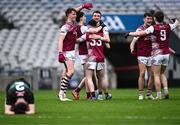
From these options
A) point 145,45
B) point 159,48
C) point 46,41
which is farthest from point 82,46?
point 46,41

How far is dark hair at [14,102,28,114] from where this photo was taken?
1191 cm

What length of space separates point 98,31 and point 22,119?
229 inches

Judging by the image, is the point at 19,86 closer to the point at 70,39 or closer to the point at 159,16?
the point at 70,39

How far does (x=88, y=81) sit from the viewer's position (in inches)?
656

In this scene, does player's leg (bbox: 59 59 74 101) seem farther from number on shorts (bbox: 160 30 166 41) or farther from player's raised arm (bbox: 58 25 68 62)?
number on shorts (bbox: 160 30 166 41)

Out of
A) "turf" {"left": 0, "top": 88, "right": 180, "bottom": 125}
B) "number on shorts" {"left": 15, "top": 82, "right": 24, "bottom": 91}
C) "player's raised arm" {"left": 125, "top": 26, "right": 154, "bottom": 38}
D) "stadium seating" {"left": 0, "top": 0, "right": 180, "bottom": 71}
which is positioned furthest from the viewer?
"stadium seating" {"left": 0, "top": 0, "right": 180, "bottom": 71}

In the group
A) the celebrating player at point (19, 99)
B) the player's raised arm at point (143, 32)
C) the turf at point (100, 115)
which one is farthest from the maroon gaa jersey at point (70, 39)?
the celebrating player at point (19, 99)

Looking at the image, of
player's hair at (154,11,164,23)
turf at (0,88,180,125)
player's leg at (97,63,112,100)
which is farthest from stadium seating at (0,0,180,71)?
turf at (0,88,180,125)

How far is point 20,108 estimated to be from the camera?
39.5 feet

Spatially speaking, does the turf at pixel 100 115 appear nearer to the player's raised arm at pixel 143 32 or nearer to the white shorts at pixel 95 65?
the white shorts at pixel 95 65

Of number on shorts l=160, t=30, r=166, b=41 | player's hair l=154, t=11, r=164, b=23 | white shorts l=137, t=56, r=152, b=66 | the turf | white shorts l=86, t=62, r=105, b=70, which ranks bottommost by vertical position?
the turf

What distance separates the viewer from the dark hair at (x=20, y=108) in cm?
1191

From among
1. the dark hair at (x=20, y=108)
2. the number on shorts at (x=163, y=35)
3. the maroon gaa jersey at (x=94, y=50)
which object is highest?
the number on shorts at (x=163, y=35)

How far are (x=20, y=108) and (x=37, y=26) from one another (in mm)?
27404
